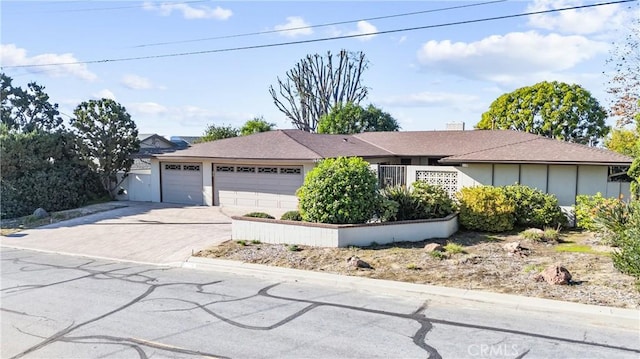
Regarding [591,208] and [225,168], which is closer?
[591,208]

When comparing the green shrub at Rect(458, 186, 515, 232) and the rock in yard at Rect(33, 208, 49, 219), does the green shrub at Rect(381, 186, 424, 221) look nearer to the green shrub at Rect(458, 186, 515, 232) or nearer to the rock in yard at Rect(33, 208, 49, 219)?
the green shrub at Rect(458, 186, 515, 232)

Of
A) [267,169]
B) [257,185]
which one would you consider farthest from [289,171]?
[257,185]

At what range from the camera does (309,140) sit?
2361 cm

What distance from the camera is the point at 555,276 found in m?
9.05

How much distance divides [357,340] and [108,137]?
20.3 metres

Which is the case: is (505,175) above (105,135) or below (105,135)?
below

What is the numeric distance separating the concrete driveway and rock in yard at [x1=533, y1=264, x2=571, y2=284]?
28.7 feet

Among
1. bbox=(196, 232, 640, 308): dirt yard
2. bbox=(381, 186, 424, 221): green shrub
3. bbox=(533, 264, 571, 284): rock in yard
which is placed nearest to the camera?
bbox=(196, 232, 640, 308): dirt yard

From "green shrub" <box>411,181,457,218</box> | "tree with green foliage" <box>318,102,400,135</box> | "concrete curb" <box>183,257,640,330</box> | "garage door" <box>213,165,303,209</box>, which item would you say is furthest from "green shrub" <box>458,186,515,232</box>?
"tree with green foliage" <box>318,102,400,135</box>

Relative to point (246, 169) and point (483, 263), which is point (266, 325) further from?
point (246, 169)

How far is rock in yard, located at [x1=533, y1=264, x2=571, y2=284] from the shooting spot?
8.99m

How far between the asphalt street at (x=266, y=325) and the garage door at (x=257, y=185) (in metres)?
10.1

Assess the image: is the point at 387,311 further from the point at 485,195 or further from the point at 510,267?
the point at 485,195

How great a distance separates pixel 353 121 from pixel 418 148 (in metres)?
18.1
